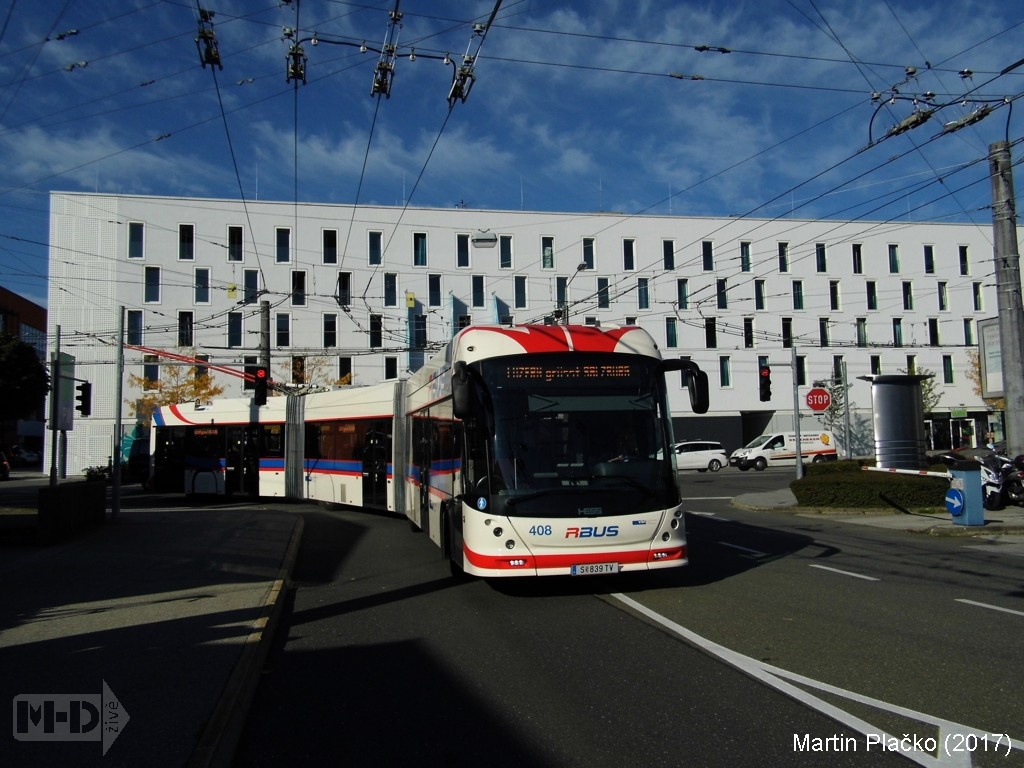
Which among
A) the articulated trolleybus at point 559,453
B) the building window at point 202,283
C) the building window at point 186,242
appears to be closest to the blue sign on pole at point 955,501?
the articulated trolleybus at point 559,453

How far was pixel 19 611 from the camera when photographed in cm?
839

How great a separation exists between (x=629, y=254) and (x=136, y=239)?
98.6 ft

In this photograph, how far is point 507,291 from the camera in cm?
5278

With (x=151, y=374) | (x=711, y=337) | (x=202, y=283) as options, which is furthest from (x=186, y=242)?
(x=711, y=337)

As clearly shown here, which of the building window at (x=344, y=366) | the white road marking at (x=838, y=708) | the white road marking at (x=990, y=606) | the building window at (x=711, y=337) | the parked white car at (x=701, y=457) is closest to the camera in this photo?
the white road marking at (x=838, y=708)

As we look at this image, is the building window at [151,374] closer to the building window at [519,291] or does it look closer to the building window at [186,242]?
the building window at [186,242]

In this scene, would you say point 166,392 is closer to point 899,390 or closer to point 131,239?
point 131,239

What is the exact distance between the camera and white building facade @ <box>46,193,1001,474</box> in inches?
1902

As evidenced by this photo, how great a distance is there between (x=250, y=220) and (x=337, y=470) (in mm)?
33443

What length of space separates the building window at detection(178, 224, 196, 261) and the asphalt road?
140 feet

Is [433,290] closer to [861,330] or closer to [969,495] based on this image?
[861,330]

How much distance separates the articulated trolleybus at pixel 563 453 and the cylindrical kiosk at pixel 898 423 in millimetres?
14377

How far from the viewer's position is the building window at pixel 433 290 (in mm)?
51688

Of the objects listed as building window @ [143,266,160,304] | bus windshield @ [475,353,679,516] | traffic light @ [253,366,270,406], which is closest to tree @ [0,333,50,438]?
building window @ [143,266,160,304]
